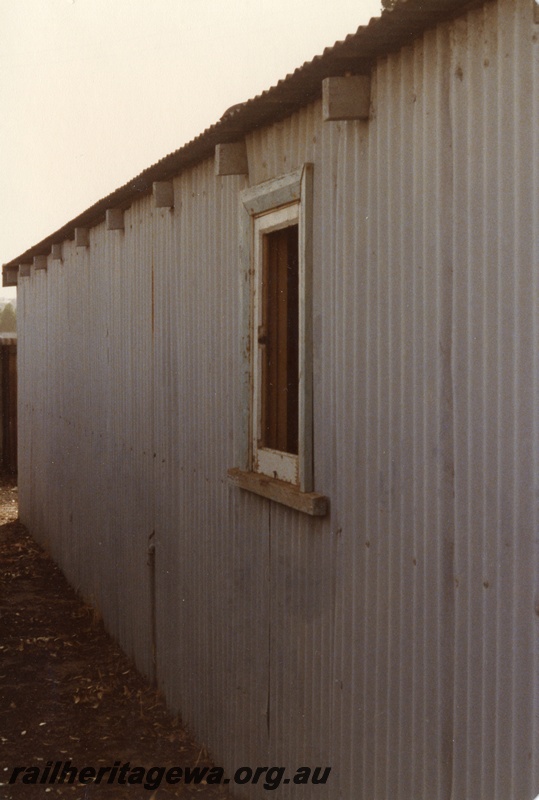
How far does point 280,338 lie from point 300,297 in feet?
2.26

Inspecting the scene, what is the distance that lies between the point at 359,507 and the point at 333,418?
18.3 inches

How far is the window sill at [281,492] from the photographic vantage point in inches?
165

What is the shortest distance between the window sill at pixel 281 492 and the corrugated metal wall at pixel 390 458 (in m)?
0.09

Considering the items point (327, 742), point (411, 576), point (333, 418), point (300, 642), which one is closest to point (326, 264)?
point (333, 418)

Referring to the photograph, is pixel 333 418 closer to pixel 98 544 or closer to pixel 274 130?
pixel 274 130

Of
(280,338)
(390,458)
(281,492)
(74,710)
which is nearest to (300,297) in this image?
(280,338)

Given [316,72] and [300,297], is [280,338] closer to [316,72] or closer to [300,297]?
[300,297]

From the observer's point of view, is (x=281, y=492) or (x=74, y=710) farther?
(x=74, y=710)

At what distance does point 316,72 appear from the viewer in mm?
3979

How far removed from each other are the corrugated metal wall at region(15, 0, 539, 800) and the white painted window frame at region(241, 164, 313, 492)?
0.09 m

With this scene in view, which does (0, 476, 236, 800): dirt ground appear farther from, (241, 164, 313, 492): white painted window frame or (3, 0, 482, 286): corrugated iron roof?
(3, 0, 482, 286): corrugated iron roof

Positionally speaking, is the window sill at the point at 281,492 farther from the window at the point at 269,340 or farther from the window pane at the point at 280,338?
the window pane at the point at 280,338

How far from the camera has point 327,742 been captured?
4.19 metres

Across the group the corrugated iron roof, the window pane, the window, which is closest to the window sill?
the window
